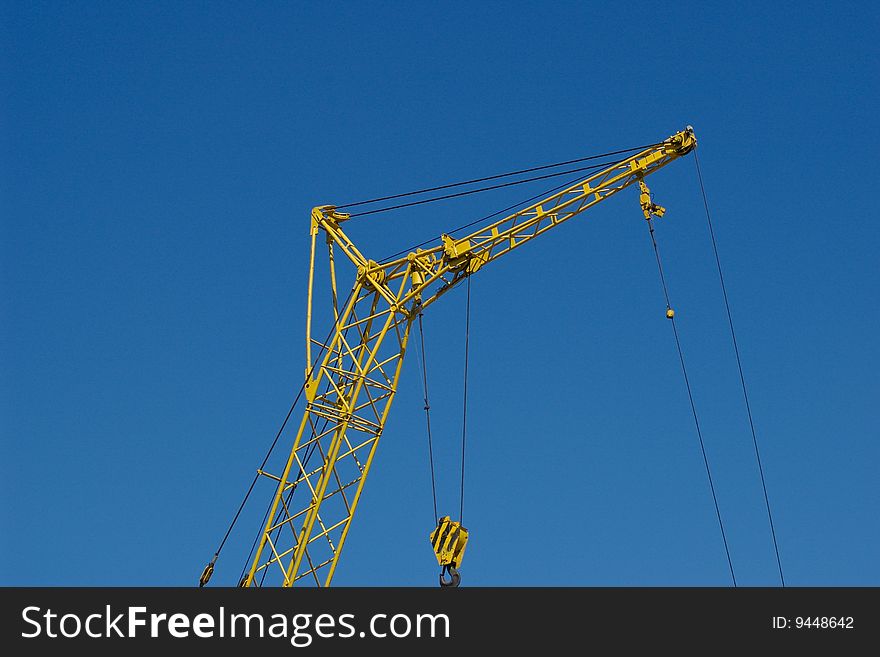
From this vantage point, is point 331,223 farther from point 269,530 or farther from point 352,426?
point 269,530

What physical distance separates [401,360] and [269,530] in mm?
7344
